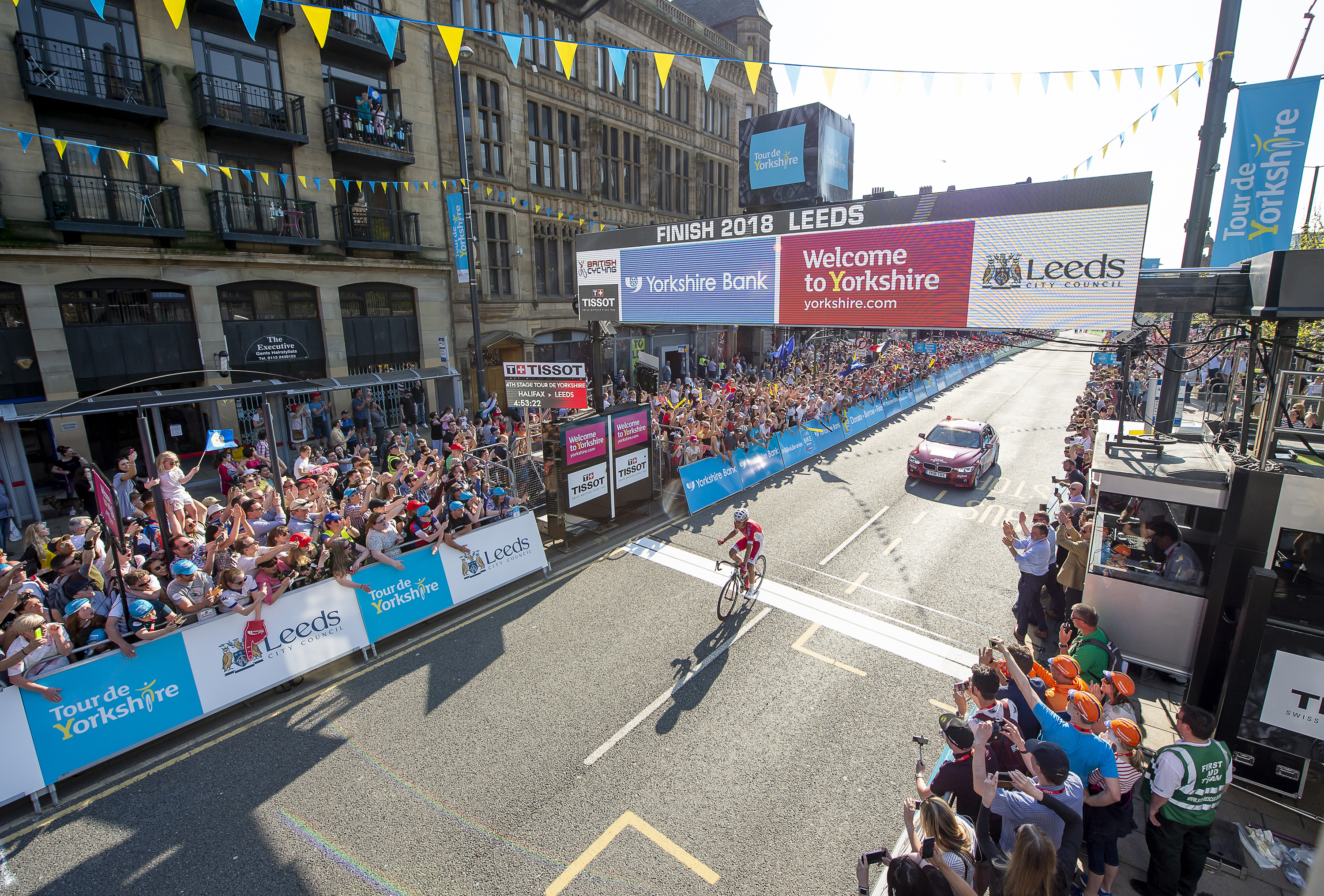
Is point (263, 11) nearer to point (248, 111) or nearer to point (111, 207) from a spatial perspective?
point (248, 111)

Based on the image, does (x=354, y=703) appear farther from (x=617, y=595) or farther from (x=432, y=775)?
(x=617, y=595)

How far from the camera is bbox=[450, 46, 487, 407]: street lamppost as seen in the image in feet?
55.2

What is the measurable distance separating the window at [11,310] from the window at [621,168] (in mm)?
20968

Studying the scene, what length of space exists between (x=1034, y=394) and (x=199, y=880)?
37.0 metres

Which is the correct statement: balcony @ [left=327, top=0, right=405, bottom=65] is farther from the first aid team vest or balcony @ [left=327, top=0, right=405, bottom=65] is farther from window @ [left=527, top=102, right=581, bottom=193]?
the first aid team vest

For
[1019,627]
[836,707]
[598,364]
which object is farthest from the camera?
[598,364]

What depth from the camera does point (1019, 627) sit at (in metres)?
8.31

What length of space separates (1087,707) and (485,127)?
25.3 m

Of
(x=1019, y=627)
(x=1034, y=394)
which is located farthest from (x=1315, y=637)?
(x=1034, y=394)

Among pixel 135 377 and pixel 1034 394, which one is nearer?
pixel 135 377

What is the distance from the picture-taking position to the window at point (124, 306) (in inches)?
576

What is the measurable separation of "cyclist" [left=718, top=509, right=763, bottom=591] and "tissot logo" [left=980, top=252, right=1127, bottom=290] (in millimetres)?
5803

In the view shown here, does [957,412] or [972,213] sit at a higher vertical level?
[972,213]

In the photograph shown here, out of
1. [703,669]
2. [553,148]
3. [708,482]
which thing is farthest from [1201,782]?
[553,148]
